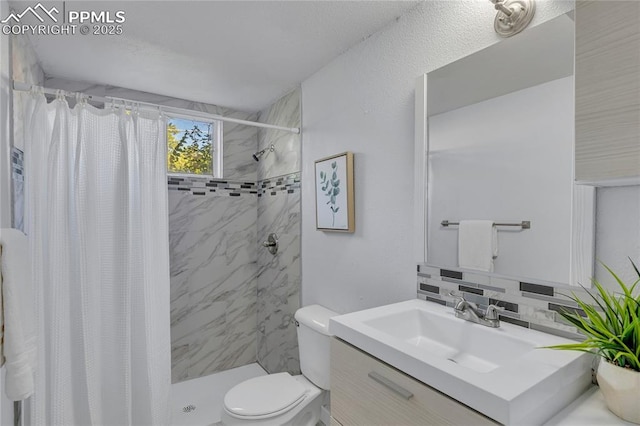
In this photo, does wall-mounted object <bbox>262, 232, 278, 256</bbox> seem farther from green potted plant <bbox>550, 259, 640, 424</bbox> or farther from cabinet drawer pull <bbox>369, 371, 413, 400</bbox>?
green potted plant <bbox>550, 259, 640, 424</bbox>

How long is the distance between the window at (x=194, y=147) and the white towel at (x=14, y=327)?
172cm

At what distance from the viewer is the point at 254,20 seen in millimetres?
1636

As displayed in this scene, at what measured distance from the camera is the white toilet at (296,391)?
1.64m

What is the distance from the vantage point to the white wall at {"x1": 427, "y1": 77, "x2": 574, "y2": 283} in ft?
3.47

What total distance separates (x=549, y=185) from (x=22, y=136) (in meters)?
2.36

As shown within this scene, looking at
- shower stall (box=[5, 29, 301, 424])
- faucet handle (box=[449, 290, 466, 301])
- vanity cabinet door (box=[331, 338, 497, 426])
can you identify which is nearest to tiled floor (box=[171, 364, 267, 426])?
shower stall (box=[5, 29, 301, 424])

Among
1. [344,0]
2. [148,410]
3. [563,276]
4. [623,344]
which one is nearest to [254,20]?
[344,0]

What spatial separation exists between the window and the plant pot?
2779mm

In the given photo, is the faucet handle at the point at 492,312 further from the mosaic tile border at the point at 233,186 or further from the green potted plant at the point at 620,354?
the mosaic tile border at the point at 233,186

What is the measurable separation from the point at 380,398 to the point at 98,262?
1.52 m

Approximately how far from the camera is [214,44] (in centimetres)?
186

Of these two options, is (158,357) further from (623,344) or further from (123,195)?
(623,344)

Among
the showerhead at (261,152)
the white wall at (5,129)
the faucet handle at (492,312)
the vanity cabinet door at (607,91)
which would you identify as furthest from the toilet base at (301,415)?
the showerhead at (261,152)

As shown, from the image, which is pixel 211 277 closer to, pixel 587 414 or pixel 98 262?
pixel 98 262
